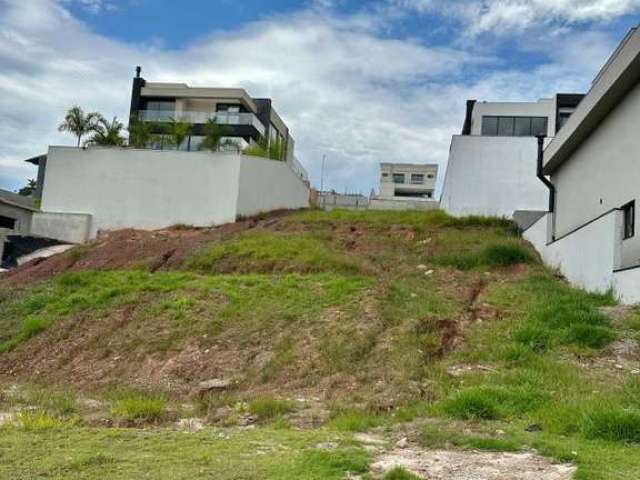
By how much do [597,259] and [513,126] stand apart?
20.3 meters

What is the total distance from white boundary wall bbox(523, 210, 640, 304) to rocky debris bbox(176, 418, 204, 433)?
733 cm

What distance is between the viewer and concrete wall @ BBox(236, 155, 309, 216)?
23.6 metres

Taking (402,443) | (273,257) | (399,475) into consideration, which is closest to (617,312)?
(402,443)

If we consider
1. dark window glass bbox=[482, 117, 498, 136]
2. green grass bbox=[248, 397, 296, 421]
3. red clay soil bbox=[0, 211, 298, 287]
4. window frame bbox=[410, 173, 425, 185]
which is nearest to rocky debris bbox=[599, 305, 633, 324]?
green grass bbox=[248, 397, 296, 421]

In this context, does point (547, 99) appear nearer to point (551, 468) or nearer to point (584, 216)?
point (584, 216)

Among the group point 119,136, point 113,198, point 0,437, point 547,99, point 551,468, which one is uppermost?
point 547,99

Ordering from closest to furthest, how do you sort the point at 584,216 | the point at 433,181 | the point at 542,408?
1. the point at 542,408
2. the point at 584,216
3. the point at 433,181

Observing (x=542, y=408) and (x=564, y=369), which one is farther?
(x=564, y=369)

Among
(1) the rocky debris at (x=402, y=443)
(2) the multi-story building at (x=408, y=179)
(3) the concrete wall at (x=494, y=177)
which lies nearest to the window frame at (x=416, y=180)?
(2) the multi-story building at (x=408, y=179)

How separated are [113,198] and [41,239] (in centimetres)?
303

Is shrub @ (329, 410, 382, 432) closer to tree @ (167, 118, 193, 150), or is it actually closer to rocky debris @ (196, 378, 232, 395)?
rocky debris @ (196, 378, 232, 395)

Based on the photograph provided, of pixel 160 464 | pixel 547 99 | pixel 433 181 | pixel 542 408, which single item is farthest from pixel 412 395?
pixel 433 181

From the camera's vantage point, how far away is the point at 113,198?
23797 millimetres

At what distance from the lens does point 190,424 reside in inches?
272
